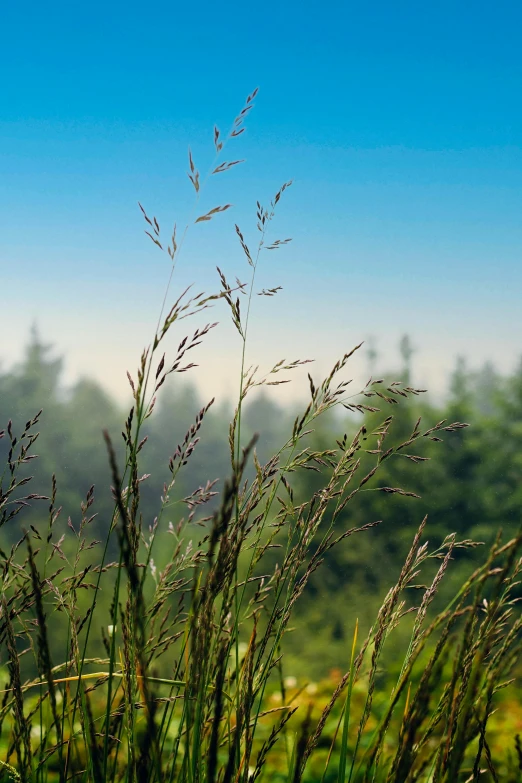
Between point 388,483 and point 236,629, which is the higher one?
point 236,629

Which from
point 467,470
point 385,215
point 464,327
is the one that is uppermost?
point 385,215

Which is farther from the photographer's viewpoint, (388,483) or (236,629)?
(388,483)

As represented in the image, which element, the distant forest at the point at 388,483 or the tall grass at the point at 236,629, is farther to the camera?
the distant forest at the point at 388,483

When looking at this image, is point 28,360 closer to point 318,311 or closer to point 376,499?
point 318,311

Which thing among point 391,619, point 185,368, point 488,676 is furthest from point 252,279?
point 488,676

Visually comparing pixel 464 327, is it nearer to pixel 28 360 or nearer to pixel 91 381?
pixel 91 381

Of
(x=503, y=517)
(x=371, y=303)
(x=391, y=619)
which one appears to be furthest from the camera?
(x=371, y=303)

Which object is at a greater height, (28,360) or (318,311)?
(318,311)

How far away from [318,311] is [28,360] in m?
28.7

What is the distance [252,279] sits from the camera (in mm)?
1249

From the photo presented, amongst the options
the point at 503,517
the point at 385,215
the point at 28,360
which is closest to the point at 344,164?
the point at 385,215

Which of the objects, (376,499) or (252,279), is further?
(376,499)

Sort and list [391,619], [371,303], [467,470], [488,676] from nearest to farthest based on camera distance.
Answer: [488,676] → [391,619] → [467,470] → [371,303]

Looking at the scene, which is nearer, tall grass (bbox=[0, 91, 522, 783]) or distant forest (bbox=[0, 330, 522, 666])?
tall grass (bbox=[0, 91, 522, 783])
